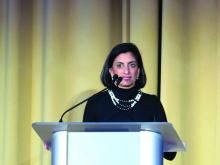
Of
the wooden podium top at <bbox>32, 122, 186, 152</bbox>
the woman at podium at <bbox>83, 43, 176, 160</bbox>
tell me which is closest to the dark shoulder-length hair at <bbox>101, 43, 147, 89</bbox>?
the woman at podium at <bbox>83, 43, 176, 160</bbox>

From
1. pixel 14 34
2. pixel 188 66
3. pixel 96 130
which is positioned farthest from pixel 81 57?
pixel 96 130

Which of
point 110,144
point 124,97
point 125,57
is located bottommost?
point 110,144

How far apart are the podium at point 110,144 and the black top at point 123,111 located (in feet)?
1.79

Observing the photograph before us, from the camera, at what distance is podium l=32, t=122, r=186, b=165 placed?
117 centimetres

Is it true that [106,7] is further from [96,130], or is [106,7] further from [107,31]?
[96,130]

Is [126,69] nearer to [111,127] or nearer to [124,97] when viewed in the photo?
[124,97]

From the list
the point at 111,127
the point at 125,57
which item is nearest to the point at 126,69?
the point at 125,57

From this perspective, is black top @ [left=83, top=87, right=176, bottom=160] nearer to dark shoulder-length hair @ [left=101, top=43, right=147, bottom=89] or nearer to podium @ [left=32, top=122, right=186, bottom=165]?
dark shoulder-length hair @ [left=101, top=43, right=147, bottom=89]

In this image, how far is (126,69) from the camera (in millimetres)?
1776

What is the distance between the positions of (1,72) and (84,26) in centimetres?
49

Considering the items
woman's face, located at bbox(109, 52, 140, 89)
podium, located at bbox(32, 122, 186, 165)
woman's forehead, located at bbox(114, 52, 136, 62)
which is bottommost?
podium, located at bbox(32, 122, 186, 165)

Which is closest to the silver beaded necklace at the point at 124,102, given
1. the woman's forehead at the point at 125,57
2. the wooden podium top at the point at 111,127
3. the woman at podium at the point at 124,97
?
the woman at podium at the point at 124,97

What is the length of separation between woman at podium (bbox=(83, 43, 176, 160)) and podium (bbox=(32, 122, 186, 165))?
0.55 meters

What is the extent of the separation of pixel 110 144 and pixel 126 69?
63 cm
